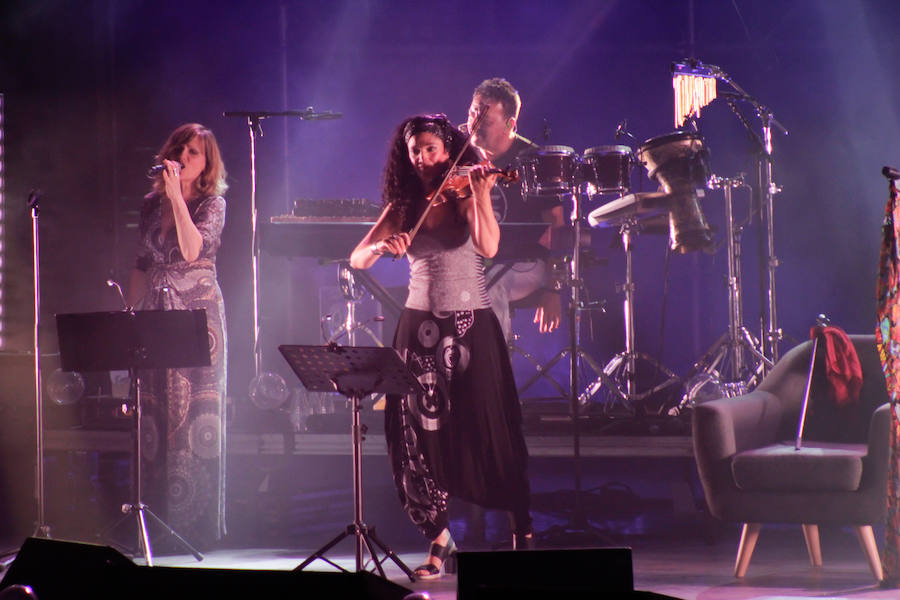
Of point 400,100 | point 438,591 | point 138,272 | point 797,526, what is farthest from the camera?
point 400,100

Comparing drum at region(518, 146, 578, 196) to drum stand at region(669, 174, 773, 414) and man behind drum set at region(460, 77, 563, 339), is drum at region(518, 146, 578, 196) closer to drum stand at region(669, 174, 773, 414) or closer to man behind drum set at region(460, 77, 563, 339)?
man behind drum set at region(460, 77, 563, 339)

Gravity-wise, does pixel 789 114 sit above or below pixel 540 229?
above

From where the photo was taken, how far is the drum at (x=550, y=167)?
5488 mm

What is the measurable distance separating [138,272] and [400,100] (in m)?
3.98

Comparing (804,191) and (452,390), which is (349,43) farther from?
(452,390)

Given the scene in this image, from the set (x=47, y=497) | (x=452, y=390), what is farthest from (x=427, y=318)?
(x=47, y=497)

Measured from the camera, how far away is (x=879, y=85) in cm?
758

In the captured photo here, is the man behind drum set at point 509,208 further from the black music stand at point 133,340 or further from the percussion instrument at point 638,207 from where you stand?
the black music stand at point 133,340

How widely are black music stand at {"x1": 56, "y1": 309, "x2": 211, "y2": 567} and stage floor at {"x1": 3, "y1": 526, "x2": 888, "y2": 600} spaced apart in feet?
2.26

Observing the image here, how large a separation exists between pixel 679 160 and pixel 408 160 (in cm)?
274

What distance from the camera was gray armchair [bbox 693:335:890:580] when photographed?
13.1 feet

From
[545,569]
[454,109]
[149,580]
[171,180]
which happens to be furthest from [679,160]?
[149,580]

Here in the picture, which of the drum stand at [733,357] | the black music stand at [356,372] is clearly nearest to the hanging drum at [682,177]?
the drum stand at [733,357]

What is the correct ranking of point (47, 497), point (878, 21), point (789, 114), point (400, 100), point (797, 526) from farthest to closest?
1. point (400, 100)
2. point (789, 114)
3. point (878, 21)
4. point (47, 497)
5. point (797, 526)
